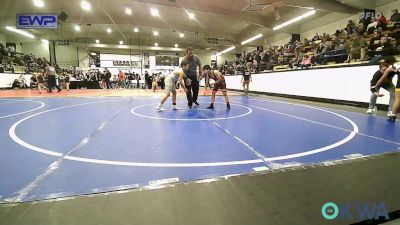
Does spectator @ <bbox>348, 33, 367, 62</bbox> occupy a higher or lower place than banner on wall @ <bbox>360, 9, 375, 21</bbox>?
lower

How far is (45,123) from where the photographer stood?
5152 mm

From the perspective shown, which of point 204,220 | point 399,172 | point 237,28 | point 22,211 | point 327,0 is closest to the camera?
point 204,220

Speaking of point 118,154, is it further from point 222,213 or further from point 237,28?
point 237,28

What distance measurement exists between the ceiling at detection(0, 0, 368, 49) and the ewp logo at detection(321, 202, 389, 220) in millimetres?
14589

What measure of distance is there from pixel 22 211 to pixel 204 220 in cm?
130

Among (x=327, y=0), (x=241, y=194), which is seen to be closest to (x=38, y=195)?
(x=241, y=194)

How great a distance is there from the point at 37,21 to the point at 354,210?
17.3 m

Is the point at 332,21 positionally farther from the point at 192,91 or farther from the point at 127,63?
the point at 127,63

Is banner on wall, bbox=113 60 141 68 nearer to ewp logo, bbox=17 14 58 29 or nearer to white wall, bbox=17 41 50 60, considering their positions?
white wall, bbox=17 41 50 60

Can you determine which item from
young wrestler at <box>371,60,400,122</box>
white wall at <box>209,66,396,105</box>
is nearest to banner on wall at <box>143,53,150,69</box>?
white wall at <box>209,66,396,105</box>

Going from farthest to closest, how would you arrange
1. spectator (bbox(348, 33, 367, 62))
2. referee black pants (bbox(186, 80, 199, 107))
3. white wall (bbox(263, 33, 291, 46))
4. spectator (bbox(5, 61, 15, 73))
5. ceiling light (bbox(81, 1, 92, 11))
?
white wall (bbox(263, 33, 291, 46)), spectator (bbox(5, 61, 15, 73)), ceiling light (bbox(81, 1, 92, 11)), spectator (bbox(348, 33, 367, 62)), referee black pants (bbox(186, 80, 199, 107))

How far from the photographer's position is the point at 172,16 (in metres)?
20.2

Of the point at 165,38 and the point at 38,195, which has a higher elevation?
the point at 165,38

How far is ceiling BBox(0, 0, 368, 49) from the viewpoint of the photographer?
51.8ft
